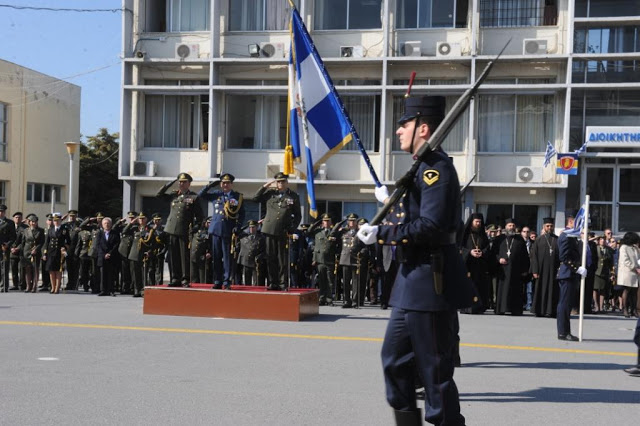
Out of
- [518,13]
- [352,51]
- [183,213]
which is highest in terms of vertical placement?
[518,13]

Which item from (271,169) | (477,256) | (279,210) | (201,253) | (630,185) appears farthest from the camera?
(271,169)

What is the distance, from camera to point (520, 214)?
966 inches

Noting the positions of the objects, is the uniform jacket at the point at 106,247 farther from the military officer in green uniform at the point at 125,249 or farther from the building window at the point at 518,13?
the building window at the point at 518,13

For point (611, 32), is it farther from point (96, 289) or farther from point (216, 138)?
point (96, 289)

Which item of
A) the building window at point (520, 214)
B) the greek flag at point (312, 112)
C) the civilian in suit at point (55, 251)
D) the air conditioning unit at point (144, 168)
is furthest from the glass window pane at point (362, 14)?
the greek flag at point (312, 112)

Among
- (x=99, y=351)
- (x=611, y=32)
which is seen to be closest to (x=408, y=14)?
A: (x=611, y=32)

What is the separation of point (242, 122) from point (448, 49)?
739 cm

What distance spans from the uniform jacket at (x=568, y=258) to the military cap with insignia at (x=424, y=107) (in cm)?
729

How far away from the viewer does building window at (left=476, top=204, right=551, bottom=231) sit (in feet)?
80.4

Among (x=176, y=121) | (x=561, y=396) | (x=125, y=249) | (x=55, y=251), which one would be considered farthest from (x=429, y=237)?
(x=176, y=121)

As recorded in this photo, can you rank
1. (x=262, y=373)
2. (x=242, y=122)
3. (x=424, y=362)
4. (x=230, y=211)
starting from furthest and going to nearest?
(x=242, y=122)
(x=230, y=211)
(x=262, y=373)
(x=424, y=362)

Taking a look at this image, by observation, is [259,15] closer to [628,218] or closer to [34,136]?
[628,218]

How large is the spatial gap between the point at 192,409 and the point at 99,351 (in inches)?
129

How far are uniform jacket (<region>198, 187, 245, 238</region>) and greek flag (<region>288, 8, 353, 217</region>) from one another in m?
1.44
